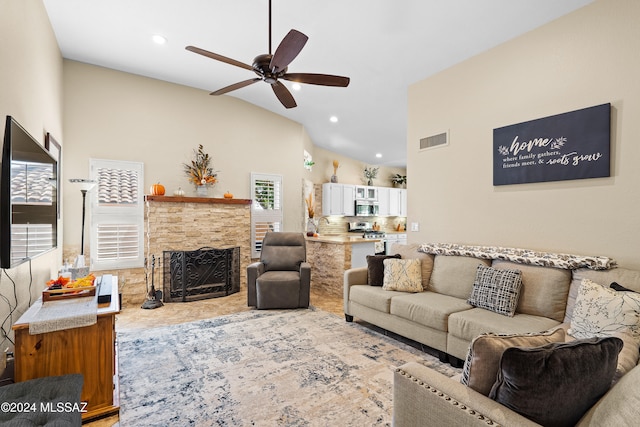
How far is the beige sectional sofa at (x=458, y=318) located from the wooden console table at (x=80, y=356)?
6.20ft

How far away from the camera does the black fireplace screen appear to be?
4.92 metres

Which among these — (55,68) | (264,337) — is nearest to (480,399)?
(264,337)

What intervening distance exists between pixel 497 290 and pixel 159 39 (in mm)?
4611

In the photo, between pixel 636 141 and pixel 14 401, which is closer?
pixel 14 401

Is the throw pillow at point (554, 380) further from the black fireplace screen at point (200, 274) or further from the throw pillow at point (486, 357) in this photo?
the black fireplace screen at point (200, 274)

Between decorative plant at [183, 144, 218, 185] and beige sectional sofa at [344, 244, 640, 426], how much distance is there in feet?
9.70

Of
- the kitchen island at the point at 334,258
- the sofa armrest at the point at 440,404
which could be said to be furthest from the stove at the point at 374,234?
the sofa armrest at the point at 440,404

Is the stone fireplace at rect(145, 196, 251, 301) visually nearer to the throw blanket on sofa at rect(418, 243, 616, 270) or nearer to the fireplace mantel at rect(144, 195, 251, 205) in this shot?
the fireplace mantel at rect(144, 195, 251, 205)

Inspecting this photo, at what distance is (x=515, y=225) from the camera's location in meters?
3.32

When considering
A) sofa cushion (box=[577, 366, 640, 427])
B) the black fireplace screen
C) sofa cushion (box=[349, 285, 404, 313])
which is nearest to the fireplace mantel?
the black fireplace screen

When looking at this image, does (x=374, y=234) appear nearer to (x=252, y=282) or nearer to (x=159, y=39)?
(x=252, y=282)

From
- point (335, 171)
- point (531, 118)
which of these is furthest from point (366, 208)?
point (531, 118)

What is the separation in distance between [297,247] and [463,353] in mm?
2831

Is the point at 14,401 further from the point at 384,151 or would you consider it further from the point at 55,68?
the point at 384,151
